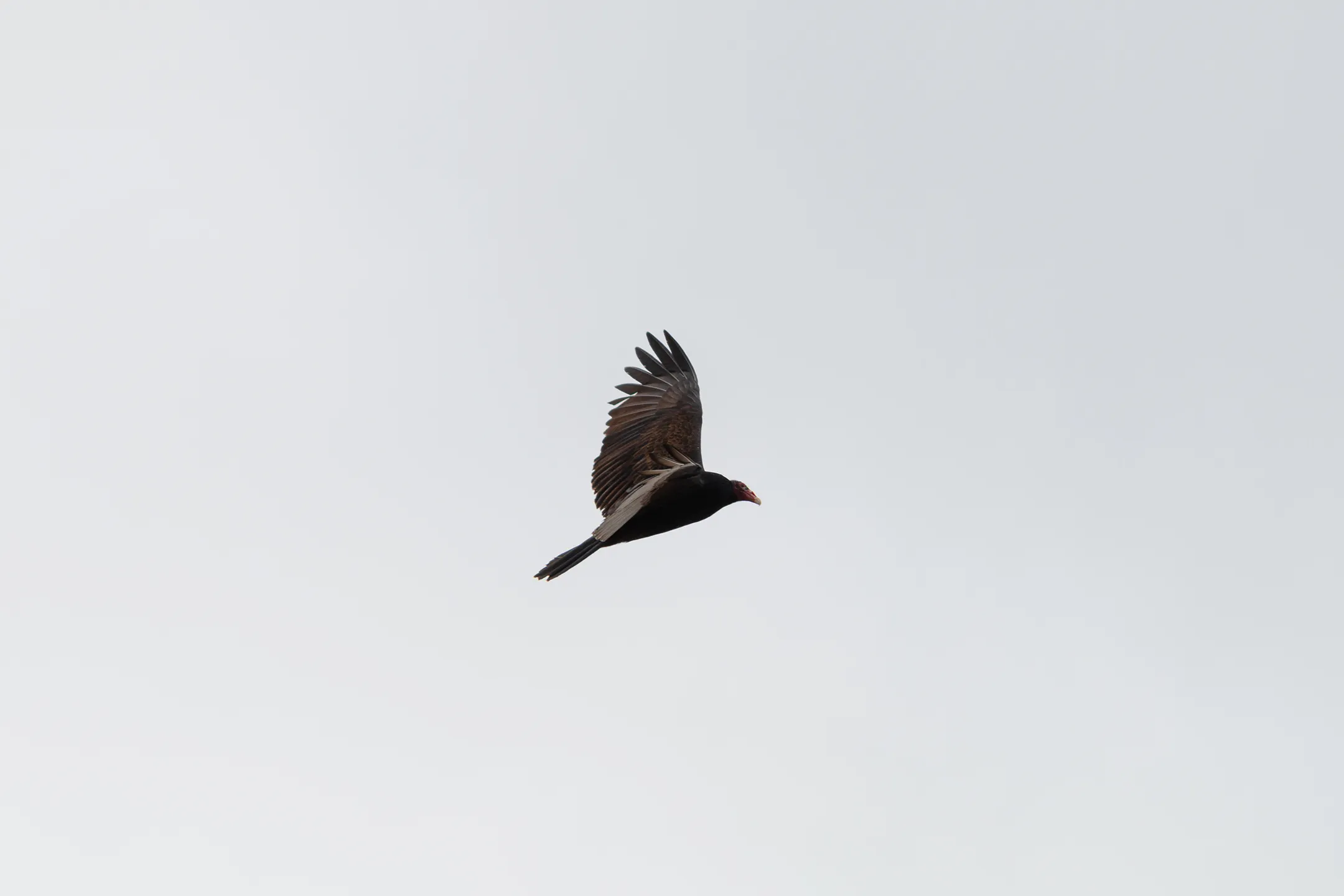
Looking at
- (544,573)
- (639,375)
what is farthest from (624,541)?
(639,375)

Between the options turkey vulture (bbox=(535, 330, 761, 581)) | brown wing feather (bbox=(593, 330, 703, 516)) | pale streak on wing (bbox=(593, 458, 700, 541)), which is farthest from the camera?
brown wing feather (bbox=(593, 330, 703, 516))

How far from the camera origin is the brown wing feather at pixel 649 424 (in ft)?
64.6

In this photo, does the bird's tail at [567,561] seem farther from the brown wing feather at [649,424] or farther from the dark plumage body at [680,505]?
the brown wing feather at [649,424]

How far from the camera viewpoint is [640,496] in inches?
665

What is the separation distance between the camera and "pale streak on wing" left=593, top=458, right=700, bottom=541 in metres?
15.7

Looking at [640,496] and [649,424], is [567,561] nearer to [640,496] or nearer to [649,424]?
[640,496]

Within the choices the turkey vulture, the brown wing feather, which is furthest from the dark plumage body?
the brown wing feather

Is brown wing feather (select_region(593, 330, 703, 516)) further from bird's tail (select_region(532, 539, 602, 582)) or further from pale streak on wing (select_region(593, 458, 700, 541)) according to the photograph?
bird's tail (select_region(532, 539, 602, 582))

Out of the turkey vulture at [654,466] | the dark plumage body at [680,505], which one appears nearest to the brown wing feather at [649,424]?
the turkey vulture at [654,466]

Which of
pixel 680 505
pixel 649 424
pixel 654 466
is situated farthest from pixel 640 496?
pixel 649 424

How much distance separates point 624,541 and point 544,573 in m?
1.45

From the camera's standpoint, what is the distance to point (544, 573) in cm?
1667

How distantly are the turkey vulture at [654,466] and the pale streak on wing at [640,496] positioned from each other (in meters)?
0.02

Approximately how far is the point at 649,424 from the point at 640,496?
3697 millimetres
